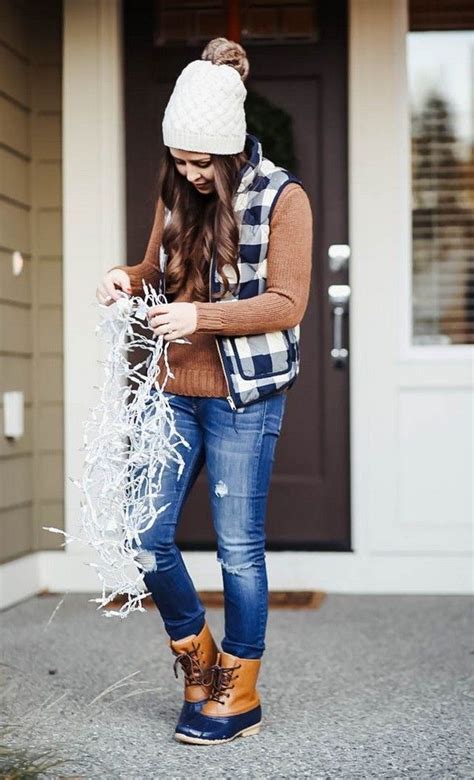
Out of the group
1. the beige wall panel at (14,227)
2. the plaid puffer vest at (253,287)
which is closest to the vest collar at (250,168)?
the plaid puffer vest at (253,287)

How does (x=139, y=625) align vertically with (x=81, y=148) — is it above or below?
below

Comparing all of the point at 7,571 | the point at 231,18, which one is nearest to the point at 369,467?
the point at 7,571

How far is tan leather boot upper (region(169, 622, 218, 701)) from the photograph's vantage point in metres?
2.99

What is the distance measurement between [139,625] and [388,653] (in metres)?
0.89

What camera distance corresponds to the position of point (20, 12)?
189 inches

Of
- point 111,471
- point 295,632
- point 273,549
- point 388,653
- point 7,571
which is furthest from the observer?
point 273,549

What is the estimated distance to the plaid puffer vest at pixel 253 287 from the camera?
2.85 m

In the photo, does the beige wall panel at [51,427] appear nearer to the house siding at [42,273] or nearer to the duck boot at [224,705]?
the house siding at [42,273]

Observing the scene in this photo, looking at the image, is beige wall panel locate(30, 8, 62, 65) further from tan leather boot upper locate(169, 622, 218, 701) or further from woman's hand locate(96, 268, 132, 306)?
tan leather boot upper locate(169, 622, 218, 701)

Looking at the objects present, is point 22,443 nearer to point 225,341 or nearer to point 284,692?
point 284,692

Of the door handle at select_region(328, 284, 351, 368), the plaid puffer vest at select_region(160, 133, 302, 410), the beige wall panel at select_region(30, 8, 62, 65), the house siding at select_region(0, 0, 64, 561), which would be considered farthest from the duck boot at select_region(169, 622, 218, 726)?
the beige wall panel at select_region(30, 8, 62, 65)

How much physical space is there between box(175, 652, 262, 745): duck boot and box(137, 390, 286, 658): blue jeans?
0.03 m

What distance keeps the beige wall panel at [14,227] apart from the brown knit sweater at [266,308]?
68.6 inches

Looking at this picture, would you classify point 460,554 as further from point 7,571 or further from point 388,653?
point 7,571
